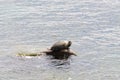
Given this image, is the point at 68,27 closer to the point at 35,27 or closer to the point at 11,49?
the point at 35,27

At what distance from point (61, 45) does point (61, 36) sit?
3583mm

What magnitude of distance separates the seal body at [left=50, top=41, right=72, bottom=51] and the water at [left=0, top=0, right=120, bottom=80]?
78 centimetres

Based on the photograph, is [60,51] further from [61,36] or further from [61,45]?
[61,36]

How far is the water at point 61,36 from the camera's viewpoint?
81.9ft

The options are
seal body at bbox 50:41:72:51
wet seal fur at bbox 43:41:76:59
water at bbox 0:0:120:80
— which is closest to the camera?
water at bbox 0:0:120:80

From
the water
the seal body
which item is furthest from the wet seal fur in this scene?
the water

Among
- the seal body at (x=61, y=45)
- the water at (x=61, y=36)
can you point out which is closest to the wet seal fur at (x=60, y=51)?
the seal body at (x=61, y=45)

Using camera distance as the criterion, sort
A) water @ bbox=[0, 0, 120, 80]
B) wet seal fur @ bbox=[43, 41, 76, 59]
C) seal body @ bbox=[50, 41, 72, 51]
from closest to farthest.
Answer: water @ bbox=[0, 0, 120, 80], wet seal fur @ bbox=[43, 41, 76, 59], seal body @ bbox=[50, 41, 72, 51]

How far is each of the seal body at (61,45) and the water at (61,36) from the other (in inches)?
30.7

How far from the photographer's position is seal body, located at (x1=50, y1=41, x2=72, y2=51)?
28.2 meters

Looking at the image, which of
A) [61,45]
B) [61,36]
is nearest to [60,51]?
[61,45]

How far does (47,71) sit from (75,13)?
48.7 feet

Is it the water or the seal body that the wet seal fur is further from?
the water

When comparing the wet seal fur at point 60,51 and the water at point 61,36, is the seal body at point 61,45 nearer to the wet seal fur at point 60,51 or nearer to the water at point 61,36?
the wet seal fur at point 60,51
